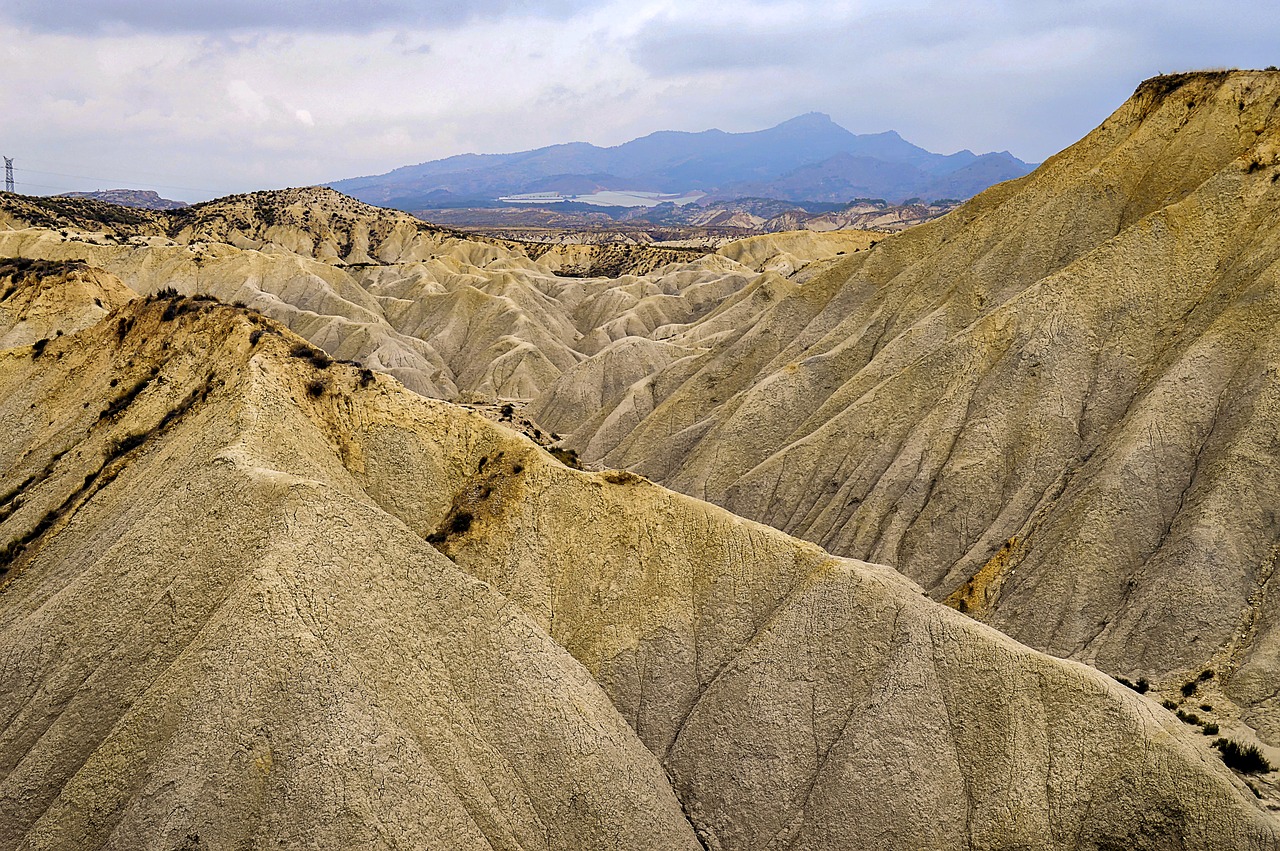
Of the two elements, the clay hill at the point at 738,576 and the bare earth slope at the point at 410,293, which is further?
the bare earth slope at the point at 410,293

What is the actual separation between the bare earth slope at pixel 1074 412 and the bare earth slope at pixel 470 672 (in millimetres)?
6498

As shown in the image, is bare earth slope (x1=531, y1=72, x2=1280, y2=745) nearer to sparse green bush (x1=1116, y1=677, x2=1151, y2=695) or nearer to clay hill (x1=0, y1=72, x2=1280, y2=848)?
clay hill (x1=0, y1=72, x2=1280, y2=848)

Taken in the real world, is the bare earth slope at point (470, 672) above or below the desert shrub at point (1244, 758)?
above

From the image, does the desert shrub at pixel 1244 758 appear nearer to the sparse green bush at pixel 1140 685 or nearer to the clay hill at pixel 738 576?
the clay hill at pixel 738 576

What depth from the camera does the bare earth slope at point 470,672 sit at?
18922mm

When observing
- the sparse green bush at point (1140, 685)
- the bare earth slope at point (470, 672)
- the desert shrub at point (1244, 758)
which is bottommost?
the sparse green bush at point (1140, 685)

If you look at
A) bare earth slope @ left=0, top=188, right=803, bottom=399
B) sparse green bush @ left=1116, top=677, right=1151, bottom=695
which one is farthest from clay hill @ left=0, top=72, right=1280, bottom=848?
bare earth slope @ left=0, top=188, right=803, bottom=399

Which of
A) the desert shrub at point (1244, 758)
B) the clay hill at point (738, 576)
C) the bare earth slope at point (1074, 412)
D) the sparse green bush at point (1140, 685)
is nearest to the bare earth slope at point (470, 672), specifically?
the clay hill at point (738, 576)

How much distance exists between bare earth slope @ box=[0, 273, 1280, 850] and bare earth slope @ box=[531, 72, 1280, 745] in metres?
6.50

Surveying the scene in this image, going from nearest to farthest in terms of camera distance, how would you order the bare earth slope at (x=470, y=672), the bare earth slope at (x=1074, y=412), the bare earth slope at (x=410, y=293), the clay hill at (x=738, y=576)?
the bare earth slope at (x=470, y=672) → the clay hill at (x=738, y=576) → the bare earth slope at (x=1074, y=412) → the bare earth slope at (x=410, y=293)

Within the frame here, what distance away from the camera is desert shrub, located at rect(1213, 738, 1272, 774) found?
2239 cm

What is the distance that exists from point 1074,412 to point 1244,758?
16.4 m

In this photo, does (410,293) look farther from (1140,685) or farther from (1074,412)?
(1140,685)

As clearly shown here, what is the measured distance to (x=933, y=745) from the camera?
23.0m
